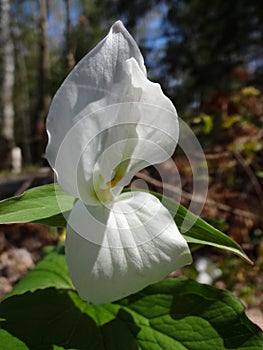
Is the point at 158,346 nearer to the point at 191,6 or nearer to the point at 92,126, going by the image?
the point at 92,126

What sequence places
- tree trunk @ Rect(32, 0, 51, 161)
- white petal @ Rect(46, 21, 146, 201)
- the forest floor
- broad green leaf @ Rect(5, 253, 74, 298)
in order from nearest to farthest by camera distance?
1. white petal @ Rect(46, 21, 146, 201)
2. broad green leaf @ Rect(5, 253, 74, 298)
3. the forest floor
4. tree trunk @ Rect(32, 0, 51, 161)

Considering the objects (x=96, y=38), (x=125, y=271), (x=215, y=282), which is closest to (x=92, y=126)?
(x=125, y=271)

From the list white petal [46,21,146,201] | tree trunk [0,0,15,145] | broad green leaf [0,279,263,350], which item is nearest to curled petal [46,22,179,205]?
white petal [46,21,146,201]

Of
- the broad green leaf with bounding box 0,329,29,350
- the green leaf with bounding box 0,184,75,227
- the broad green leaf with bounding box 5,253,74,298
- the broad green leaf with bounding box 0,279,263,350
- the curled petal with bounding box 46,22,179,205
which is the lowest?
the broad green leaf with bounding box 5,253,74,298

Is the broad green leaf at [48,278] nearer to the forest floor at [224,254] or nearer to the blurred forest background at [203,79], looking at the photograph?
the blurred forest background at [203,79]

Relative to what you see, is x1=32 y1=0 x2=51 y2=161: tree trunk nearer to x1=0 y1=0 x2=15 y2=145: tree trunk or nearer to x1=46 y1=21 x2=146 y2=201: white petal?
x1=46 y1=21 x2=146 y2=201: white petal

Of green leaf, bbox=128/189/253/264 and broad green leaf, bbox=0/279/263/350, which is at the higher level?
green leaf, bbox=128/189/253/264

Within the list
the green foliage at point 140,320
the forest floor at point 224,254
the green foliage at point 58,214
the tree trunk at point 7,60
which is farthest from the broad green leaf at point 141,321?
the tree trunk at point 7,60
